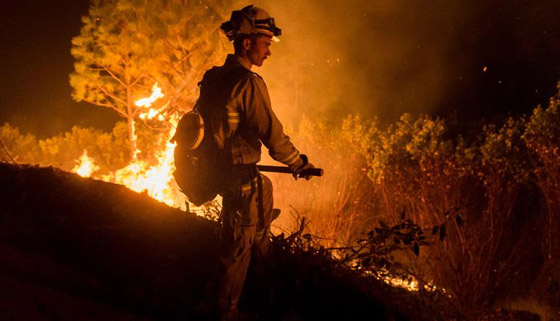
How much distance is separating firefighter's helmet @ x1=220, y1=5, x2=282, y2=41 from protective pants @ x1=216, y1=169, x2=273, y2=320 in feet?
3.05

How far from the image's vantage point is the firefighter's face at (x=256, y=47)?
3.20 metres

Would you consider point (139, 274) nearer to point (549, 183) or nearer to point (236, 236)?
point (236, 236)

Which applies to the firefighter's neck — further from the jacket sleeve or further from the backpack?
the backpack

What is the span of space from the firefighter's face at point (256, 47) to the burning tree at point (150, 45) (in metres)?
6.67

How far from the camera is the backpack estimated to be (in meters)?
3.12

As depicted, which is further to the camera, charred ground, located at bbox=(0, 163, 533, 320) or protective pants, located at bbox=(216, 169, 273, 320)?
charred ground, located at bbox=(0, 163, 533, 320)

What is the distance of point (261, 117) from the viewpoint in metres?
2.98

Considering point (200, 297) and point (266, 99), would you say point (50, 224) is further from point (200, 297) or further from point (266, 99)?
point (266, 99)

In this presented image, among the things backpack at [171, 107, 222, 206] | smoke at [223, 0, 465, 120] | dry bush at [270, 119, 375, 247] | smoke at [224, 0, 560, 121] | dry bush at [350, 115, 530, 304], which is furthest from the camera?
smoke at [223, 0, 465, 120]

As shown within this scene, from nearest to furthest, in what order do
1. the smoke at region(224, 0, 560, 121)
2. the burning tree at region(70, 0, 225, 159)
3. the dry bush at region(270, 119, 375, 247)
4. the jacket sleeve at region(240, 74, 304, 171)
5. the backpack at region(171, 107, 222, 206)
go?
the jacket sleeve at region(240, 74, 304, 171)
the backpack at region(171, 107, 222, 206)
the dry bush at region(270, 119, 375, 247)
the burning tree at region(70, 0, 225, 159)
the smoke at region(224, 0, 560, 121)

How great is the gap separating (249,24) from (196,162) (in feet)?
3.22

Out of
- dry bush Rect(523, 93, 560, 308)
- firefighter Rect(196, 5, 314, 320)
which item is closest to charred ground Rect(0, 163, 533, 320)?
firefighter Rect(196, 5, 314, 320)

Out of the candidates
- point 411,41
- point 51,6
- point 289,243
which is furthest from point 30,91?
point 289,243

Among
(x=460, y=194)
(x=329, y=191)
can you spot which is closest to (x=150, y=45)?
(x=329, y=191)
